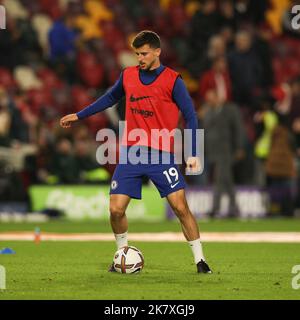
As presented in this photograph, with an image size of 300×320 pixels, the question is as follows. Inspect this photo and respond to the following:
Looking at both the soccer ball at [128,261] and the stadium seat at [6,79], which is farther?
the stadium seat at [6,79]

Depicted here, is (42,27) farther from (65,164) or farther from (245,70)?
(245,70)

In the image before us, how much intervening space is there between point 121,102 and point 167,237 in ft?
18.8

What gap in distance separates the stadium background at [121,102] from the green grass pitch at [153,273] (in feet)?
11.8

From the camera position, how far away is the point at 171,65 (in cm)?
2550

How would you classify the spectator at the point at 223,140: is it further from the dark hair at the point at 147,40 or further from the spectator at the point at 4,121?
the dark hair at the point at 147,40

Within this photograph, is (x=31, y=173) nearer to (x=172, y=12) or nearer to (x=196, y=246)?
(x=172, y=12)

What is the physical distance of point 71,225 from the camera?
65.4 ft

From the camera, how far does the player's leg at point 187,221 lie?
11.2 metres

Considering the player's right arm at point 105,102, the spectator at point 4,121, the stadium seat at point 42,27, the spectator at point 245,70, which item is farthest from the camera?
the stadium seat at point 42,27

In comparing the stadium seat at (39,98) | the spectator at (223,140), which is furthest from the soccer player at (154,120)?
the stadium seat at (39,98)

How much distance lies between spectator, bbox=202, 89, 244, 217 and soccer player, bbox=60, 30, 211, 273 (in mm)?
9860

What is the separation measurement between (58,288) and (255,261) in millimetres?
3631

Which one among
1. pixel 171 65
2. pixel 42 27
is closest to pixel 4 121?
pixel 42 27
